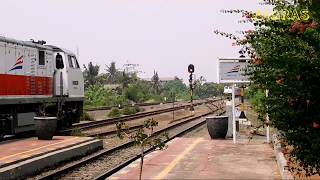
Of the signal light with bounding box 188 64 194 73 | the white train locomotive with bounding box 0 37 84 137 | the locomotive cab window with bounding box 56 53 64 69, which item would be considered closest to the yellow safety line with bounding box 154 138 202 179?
the white train locomotive with bounding box 0 37 84 137

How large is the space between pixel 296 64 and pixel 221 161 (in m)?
5.84

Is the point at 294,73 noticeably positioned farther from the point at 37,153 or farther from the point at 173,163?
the point at 37,153

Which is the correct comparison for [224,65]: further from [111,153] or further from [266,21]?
[266,21]

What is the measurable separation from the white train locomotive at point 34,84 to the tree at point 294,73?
11229mm

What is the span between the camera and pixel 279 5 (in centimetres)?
794

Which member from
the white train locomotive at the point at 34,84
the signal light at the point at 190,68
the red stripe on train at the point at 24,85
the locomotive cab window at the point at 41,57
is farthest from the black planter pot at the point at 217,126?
the signal light at the point at 190,68

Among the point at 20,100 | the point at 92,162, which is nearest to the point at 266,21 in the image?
the point at 92,162

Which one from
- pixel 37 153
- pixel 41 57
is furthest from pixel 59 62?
pixel 37 153

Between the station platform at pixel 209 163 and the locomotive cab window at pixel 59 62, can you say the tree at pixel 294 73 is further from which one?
the locomotive cab window at pixel 59 62

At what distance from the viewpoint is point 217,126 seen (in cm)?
1791

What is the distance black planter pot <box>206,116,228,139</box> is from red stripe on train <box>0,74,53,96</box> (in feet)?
21.8

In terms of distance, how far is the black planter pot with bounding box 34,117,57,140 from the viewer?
621 inches

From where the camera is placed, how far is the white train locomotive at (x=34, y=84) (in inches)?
682

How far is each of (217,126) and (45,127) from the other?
5986 millimetres
